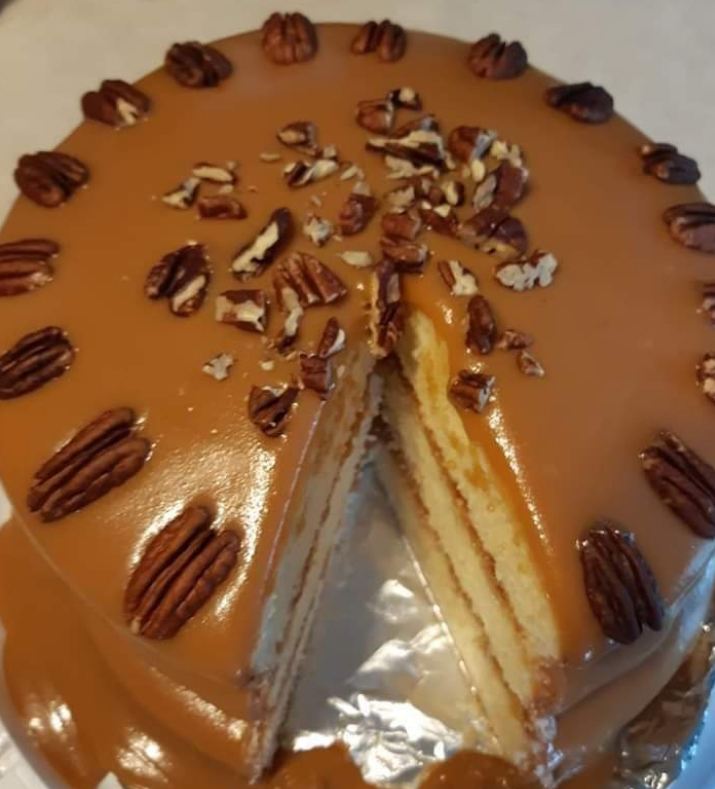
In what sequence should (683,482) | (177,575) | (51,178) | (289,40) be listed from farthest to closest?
1. (289,40)
2. (51,178)
3. (683,482)
4. (177,575)

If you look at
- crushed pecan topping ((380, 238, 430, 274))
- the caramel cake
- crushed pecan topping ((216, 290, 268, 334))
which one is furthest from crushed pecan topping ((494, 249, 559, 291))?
crushed pecan topping ((216, 290, 268, 334))

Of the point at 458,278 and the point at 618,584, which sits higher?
the point at 458,278

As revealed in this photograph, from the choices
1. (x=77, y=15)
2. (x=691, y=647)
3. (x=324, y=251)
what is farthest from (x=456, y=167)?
(x=77, y=15)

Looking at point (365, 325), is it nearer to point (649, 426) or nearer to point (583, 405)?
point (583, 405)

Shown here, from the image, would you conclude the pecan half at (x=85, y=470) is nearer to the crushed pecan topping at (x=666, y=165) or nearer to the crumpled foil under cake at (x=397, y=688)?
the crumpled foil under cake at (x=397, y=688)

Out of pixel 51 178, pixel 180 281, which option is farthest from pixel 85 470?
pixel 51 178

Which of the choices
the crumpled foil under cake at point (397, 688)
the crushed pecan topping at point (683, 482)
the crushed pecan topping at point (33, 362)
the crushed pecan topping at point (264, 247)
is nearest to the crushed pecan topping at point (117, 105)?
the crushed pecan topping at point (264, 247)

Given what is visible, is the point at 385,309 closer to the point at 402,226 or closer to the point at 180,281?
the point at 402,226

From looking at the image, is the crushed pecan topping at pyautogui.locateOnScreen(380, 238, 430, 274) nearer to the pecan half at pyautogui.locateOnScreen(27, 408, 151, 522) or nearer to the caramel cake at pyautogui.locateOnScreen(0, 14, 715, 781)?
the caramel cake at pyautogui.locateOnScreen(0, 14, 715, 781)
